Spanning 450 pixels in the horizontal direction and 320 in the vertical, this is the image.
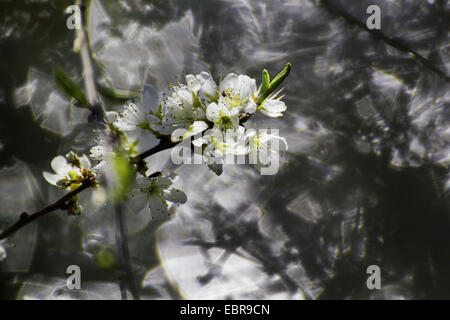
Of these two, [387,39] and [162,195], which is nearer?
[162,195]

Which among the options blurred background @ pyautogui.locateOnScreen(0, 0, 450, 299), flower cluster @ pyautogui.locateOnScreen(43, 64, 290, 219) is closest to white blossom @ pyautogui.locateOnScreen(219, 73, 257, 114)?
flower cluster @ pyautogui.locateOnScreen(43, 64, 290, 219)

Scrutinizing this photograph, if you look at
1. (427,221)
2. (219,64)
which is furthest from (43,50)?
(427,221)

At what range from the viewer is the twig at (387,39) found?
2.72 feet

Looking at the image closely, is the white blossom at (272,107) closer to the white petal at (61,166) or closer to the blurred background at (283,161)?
the white petal at (61,166)

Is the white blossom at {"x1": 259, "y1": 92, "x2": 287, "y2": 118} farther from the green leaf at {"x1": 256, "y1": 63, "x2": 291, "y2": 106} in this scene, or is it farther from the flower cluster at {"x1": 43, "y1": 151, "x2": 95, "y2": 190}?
the flower cluster at {"x1": 43, "y1": 151, "x2": 95, "y2": 190}

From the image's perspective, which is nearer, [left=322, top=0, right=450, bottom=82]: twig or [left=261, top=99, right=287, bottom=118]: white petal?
[left=261, top=99, right=287, bottom=118]: white petal

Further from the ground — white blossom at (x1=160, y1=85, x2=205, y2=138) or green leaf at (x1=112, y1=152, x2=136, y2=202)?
white blossom at (x1=160, y1=85, x2=205, y2=138)

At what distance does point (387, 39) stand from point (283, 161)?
0.44 m

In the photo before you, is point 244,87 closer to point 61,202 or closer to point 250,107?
point 250,107

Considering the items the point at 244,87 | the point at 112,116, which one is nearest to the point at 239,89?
the point at 244,87

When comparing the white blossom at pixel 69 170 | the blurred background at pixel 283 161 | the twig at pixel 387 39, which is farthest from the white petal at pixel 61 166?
the twig at pixel 387 39

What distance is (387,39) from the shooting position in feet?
2.75

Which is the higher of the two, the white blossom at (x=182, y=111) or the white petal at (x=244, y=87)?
the white petal at (x=244, y=87)

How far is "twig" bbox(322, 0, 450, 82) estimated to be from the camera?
0.83m
